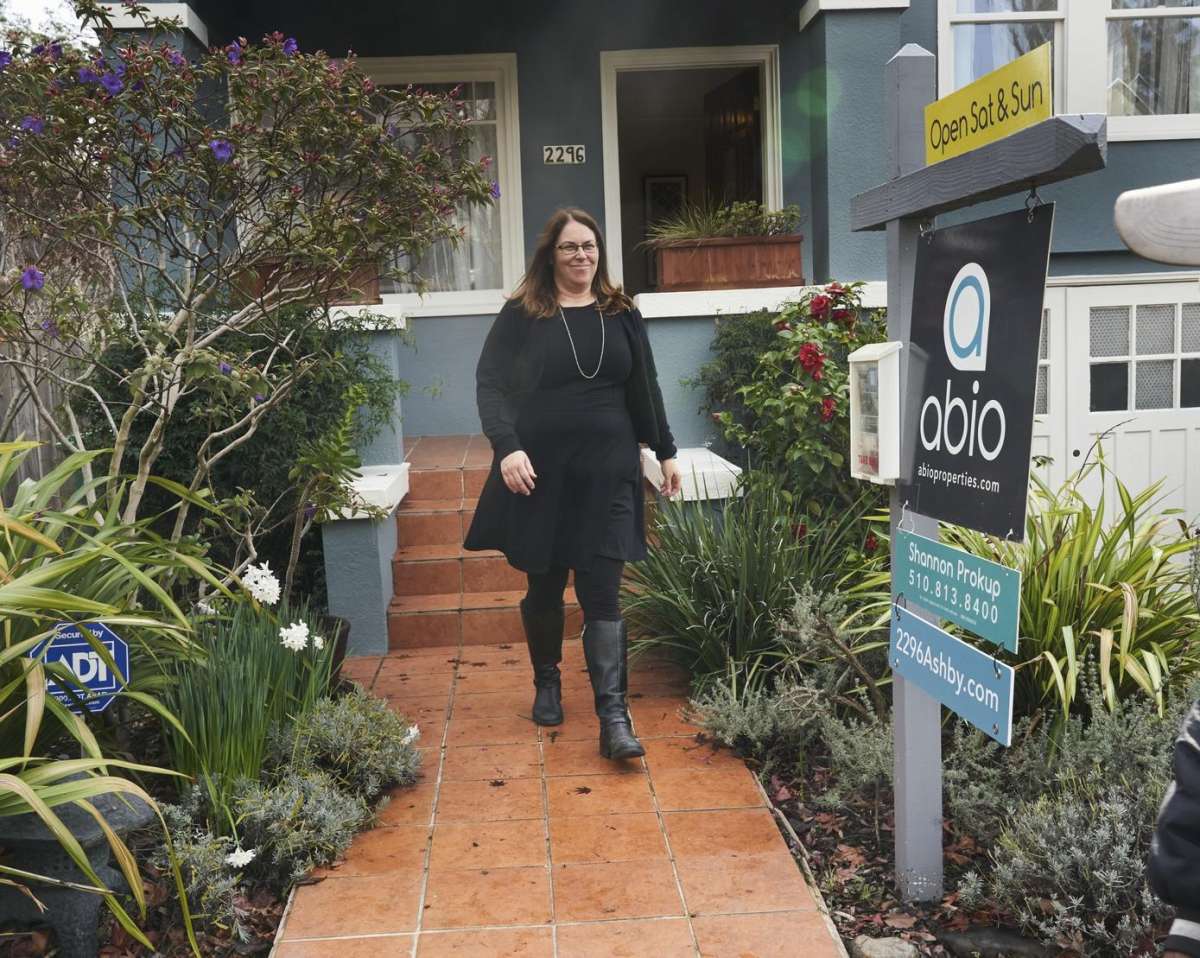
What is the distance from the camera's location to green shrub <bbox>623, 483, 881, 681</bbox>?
14.6 feet

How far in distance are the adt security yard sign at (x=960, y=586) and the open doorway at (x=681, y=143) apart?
476 centimetres

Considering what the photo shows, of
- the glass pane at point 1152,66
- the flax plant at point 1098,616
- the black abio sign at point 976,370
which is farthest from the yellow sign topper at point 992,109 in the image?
the glass pane at point 1152,66

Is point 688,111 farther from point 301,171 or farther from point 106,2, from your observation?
point 301,171

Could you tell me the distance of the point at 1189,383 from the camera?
7625 millimetres

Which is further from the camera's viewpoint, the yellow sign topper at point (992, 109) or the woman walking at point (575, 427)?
the woman walking at point (575, 427)

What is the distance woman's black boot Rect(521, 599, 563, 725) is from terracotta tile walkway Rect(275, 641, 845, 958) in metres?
0.07

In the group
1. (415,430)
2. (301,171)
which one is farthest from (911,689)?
(415,430)

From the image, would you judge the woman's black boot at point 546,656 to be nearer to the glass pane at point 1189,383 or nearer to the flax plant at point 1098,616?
the flax plant at point 1098,616

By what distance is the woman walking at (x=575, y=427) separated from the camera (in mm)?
4090

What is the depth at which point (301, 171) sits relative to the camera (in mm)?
4125

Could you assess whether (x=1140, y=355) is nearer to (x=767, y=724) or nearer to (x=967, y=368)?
(x=767, y=724)

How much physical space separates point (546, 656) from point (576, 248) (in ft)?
5.04

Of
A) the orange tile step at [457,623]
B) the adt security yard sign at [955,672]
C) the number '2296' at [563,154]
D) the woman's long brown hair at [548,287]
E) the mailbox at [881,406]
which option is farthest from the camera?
the number '2296' at [563,154]

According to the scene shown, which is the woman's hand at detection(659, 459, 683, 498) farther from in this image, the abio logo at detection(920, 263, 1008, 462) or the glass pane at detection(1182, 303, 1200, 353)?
the glass pane at detection(1182, 303, 1200, 353)
